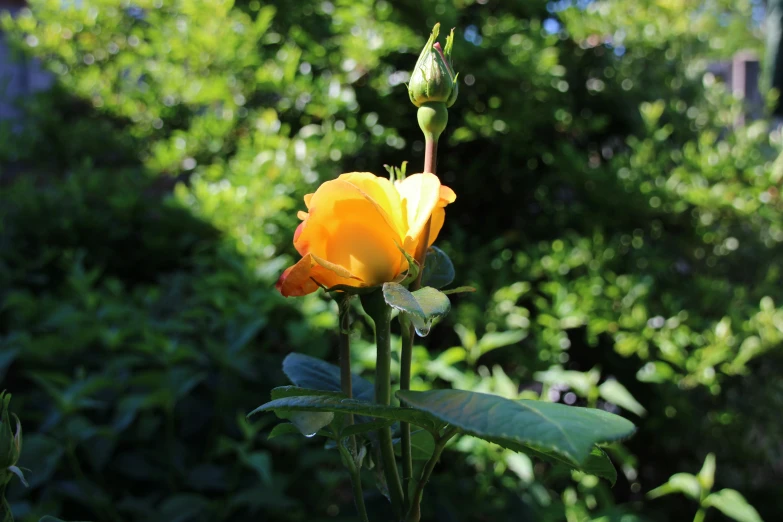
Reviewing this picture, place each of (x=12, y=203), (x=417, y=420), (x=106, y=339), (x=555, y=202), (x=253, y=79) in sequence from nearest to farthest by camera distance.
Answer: (x=417, y=420), (x=106, y=339), (x=12, y=203), (x=253, y=79), (x=555, y=202)

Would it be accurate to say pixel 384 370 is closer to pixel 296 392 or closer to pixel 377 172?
pixel 296 392

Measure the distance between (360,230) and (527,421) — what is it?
0.14 meters

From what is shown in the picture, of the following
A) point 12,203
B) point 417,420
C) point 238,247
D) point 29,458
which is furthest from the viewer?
point 12,203

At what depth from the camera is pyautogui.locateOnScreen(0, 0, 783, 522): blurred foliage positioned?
4.31 ft

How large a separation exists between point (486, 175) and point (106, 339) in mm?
1478

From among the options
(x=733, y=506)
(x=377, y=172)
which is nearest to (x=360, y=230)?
(x=733, y=506)

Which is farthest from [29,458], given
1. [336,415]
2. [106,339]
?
[336,415]

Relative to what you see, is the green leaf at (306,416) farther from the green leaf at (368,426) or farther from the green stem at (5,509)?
the green stem at (5,509)

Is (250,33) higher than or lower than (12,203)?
higher

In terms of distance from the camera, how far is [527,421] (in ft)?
0.93

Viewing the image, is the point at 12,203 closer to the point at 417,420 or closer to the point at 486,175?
the point at 486,175

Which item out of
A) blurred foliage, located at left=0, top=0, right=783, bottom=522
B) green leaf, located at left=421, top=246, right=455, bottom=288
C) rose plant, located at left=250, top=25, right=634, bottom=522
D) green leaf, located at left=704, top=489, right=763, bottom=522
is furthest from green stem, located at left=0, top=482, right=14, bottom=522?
green leaf, located at left=704, top=489, right=763, bottom=522

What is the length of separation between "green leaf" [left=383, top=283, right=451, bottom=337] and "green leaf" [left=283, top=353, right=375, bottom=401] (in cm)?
13

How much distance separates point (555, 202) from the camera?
7.56 feet
